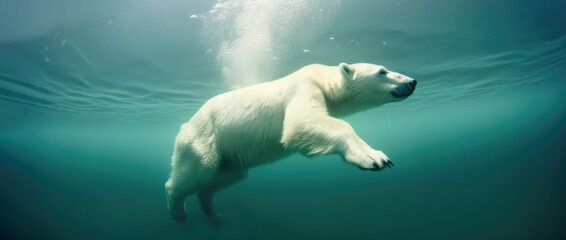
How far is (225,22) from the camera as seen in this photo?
4738mm

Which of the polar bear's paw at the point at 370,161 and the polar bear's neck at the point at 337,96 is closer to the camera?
the polar bear's paw at the point at 370,161

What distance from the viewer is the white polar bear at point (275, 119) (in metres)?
2.02

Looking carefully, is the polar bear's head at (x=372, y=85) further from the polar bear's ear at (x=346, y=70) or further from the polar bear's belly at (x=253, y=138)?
the polar bear's belly at (x=253, y=138)

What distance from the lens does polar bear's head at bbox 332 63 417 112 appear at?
2332mm

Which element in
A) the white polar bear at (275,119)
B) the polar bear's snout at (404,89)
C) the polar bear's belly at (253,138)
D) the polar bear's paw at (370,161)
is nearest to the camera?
the polar bear's paw at (370,161)

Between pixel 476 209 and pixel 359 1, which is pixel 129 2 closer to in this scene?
pixel 359 1

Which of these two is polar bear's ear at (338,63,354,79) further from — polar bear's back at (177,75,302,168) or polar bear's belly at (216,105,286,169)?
polar bear's belly at (216,105,286,169)

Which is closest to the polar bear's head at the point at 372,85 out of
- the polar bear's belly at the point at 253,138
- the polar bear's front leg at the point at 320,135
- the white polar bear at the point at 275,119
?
the white polar bear at the point at 275,119

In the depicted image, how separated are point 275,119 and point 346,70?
901mm

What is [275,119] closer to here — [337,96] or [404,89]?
[337,96]

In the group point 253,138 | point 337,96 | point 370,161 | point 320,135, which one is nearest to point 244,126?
point 253,138

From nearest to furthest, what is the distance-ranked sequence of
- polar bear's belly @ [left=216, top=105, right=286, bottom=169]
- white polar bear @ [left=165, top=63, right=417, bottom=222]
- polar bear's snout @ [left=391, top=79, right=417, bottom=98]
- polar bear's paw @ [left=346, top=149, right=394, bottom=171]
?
polar bear's paw @ [left=346, top=149, right=394, bottom=171] < white polar bear @ [left=165, top=63, right=417, bottom=222] < polar bear's snout @ [left=391, top=79, right=417, bottom=98] < polar bear's belly @ [left=216, top=105, right=286, bottom=169]

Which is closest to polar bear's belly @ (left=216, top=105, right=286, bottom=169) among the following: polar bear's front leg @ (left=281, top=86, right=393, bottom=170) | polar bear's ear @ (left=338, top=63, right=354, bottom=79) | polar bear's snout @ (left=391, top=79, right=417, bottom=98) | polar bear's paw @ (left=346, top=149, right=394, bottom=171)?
polar bear's front leg @ (left=281, top=86, right=393, bottom=170)

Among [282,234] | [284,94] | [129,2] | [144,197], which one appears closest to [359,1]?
[284,94]
